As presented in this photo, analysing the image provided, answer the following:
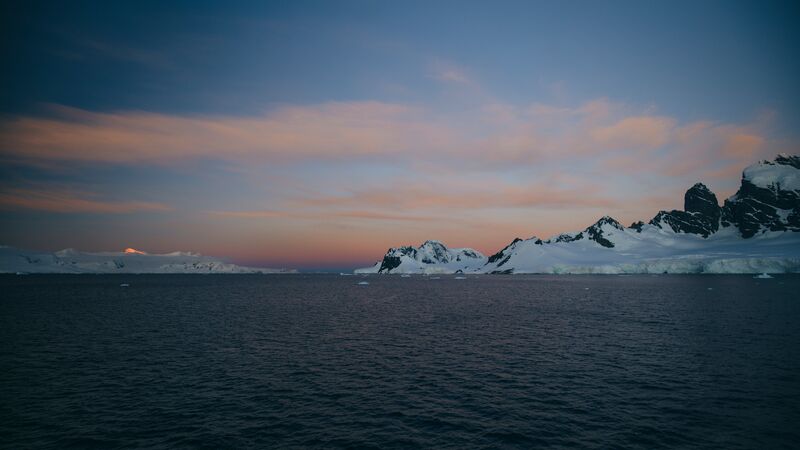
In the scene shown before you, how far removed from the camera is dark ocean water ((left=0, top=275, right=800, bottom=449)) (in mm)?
24656

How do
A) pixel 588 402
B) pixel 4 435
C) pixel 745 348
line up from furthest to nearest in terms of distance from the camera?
pixel 745 348, pixel 588 402, pixel 4 435

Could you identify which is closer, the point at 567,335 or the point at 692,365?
the point at 692,365

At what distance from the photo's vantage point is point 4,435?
2492cm

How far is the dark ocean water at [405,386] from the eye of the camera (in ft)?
80.9

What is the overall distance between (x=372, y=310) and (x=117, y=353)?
55.3m

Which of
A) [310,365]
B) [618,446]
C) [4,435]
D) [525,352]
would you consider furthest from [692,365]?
[4,435]

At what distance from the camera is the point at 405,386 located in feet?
113

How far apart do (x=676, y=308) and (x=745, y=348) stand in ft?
154

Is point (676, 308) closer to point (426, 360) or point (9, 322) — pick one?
point (426, 360)

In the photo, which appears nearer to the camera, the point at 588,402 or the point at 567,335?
the point at 588,402

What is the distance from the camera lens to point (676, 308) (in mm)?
88500

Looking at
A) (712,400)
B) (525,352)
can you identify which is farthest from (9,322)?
(712,400)

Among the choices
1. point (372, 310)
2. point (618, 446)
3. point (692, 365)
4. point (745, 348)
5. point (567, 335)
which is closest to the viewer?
point (618, 446)

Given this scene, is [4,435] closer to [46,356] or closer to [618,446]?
[46,356]
